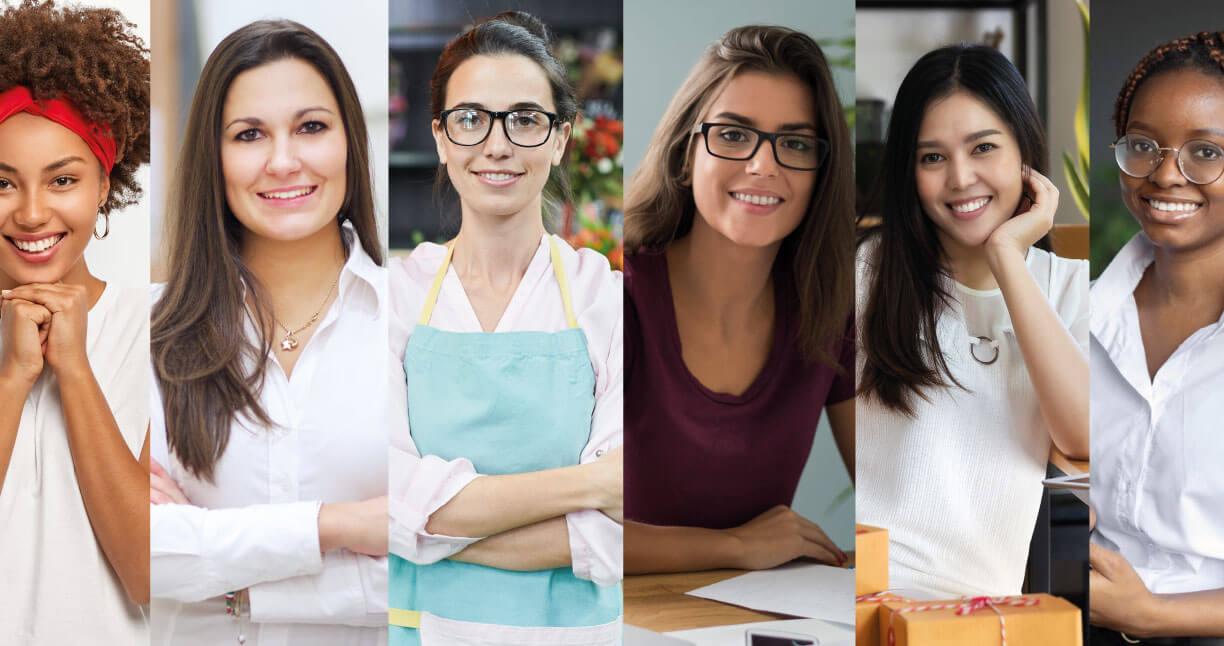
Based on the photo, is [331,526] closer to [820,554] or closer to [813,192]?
[820,554]

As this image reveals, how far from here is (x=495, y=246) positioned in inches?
101

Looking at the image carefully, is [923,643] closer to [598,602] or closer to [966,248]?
[598,602]

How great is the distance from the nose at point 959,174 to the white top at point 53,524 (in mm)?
2021

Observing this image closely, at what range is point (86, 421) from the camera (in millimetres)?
2531

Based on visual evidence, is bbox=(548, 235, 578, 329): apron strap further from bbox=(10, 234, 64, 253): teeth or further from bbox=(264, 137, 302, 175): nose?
bbox=(10, 234, 64, 253): teeth

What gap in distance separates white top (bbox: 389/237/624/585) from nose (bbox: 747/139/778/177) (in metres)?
0.42

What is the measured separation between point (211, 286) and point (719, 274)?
123cm

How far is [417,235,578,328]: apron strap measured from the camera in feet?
8.36

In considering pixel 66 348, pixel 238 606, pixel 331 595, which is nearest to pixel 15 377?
pixel 66 348

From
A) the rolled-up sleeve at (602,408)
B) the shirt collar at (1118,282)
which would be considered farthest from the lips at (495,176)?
the shirt collar at (1118,282)

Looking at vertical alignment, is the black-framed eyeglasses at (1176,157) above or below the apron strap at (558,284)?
above

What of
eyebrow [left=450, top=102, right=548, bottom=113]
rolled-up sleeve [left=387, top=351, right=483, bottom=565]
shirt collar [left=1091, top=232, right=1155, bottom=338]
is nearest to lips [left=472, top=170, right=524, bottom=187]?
eyebrow [left=450, top=102, right=548, bottom=113]

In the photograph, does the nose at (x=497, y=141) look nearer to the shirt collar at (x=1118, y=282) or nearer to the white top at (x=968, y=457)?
the white top at (x=968, y=457)

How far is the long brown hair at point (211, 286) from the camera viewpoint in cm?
251
